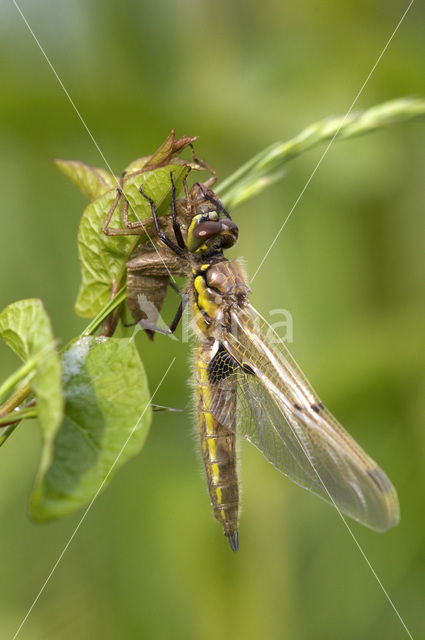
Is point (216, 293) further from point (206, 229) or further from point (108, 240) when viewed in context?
point (108, 240)

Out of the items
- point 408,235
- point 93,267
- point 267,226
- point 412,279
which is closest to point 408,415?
point 412,279

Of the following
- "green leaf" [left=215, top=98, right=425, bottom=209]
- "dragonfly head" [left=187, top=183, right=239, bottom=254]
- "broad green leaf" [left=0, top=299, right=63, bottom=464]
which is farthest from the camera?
"dragonfly head" [left=187, top=183, right=239, bottom=254]

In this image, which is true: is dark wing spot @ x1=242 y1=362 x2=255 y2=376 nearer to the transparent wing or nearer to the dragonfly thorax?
the transparent wing

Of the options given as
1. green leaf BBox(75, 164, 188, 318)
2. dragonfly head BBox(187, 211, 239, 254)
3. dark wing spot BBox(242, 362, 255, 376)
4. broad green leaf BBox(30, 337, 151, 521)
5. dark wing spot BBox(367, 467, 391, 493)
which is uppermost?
dragonfly head BBox(187, 211, 239, 254)

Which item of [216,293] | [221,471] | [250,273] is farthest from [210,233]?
[250,273]

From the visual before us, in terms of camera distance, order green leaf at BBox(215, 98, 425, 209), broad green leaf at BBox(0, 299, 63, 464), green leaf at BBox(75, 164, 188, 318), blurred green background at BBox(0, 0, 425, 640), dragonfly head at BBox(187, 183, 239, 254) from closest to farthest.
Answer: broad green leaf at BBox(0, 299, 63, 464), green leaf at BBox(75, 164, 188, 318), green leaf at BBox(215, 98, 425, 209), dragonfly head at BBox(187, 183, 239, 254), blurred green background at BBox(0, 0, 425, 640)

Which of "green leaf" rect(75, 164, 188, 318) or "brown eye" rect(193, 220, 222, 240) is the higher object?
"brown eye" rect(193, 220, 222, 240)

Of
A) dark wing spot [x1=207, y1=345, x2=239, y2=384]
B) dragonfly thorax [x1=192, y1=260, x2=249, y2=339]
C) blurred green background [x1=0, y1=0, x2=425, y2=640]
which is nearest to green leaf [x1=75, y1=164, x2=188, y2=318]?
dragonfly thorax [x1=192, y1=260, x2=249, y2=339]
